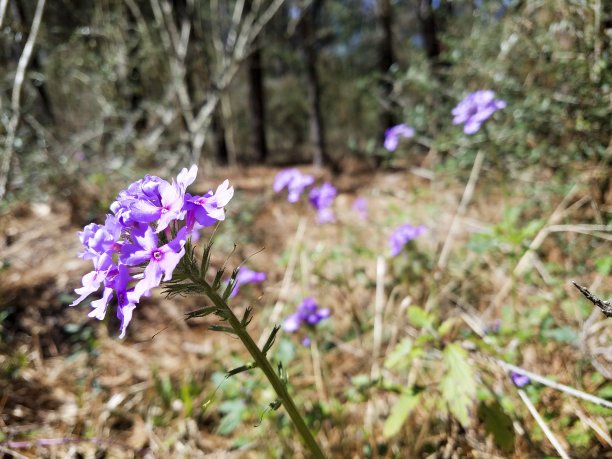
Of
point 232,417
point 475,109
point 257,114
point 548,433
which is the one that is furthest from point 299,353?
point 257,114

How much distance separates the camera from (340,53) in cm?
1462

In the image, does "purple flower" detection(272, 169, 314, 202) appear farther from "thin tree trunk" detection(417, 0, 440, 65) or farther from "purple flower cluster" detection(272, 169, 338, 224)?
"thin tree trunk" detection(417, 0, 440, 65)

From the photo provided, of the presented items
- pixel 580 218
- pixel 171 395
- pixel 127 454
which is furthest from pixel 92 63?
pixel 580 218

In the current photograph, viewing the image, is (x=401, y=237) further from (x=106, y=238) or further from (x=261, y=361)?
(x=106, y=238)

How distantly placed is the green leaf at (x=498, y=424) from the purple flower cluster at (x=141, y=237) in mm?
1106

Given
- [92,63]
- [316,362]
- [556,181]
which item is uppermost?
[92,63]

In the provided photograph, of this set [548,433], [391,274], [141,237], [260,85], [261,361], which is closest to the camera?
[141,237]

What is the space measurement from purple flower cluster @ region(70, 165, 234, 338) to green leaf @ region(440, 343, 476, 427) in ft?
3.19

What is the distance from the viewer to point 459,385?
4.25 ft

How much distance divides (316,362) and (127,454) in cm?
106

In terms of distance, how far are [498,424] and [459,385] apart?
17 centimetres

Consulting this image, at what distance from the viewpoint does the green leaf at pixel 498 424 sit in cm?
123

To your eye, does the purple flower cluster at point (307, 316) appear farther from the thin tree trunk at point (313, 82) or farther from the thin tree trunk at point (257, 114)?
the thin tree trunk at point (257, 114)

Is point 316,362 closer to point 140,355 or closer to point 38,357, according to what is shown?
point 140,355
